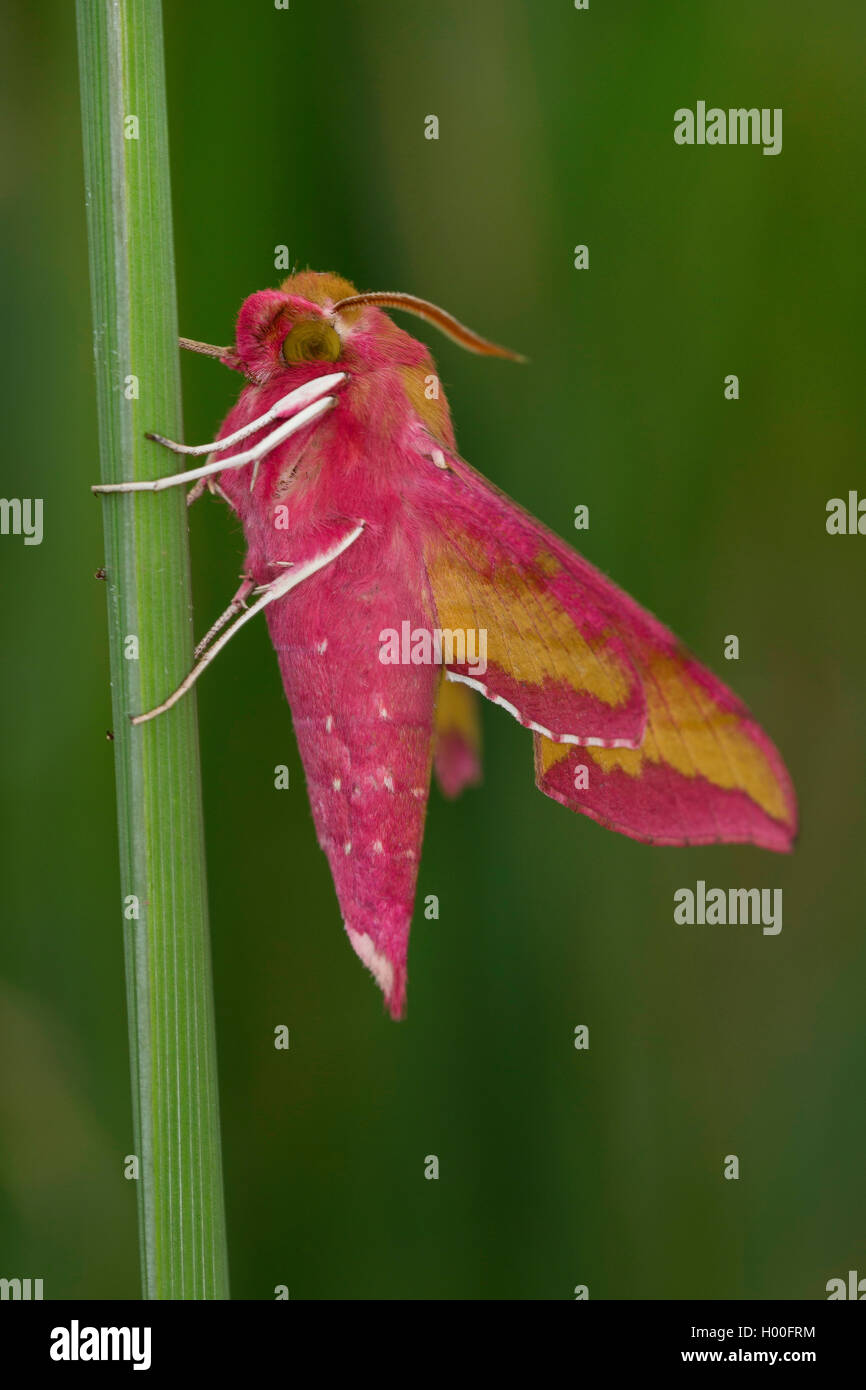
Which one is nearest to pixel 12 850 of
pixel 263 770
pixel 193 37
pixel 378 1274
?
pixel 263 770

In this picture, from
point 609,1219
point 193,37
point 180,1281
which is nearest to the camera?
point 180,1281

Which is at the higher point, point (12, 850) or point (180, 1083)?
point (12, 850)

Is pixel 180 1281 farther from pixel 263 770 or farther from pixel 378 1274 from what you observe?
pixel 263 770
